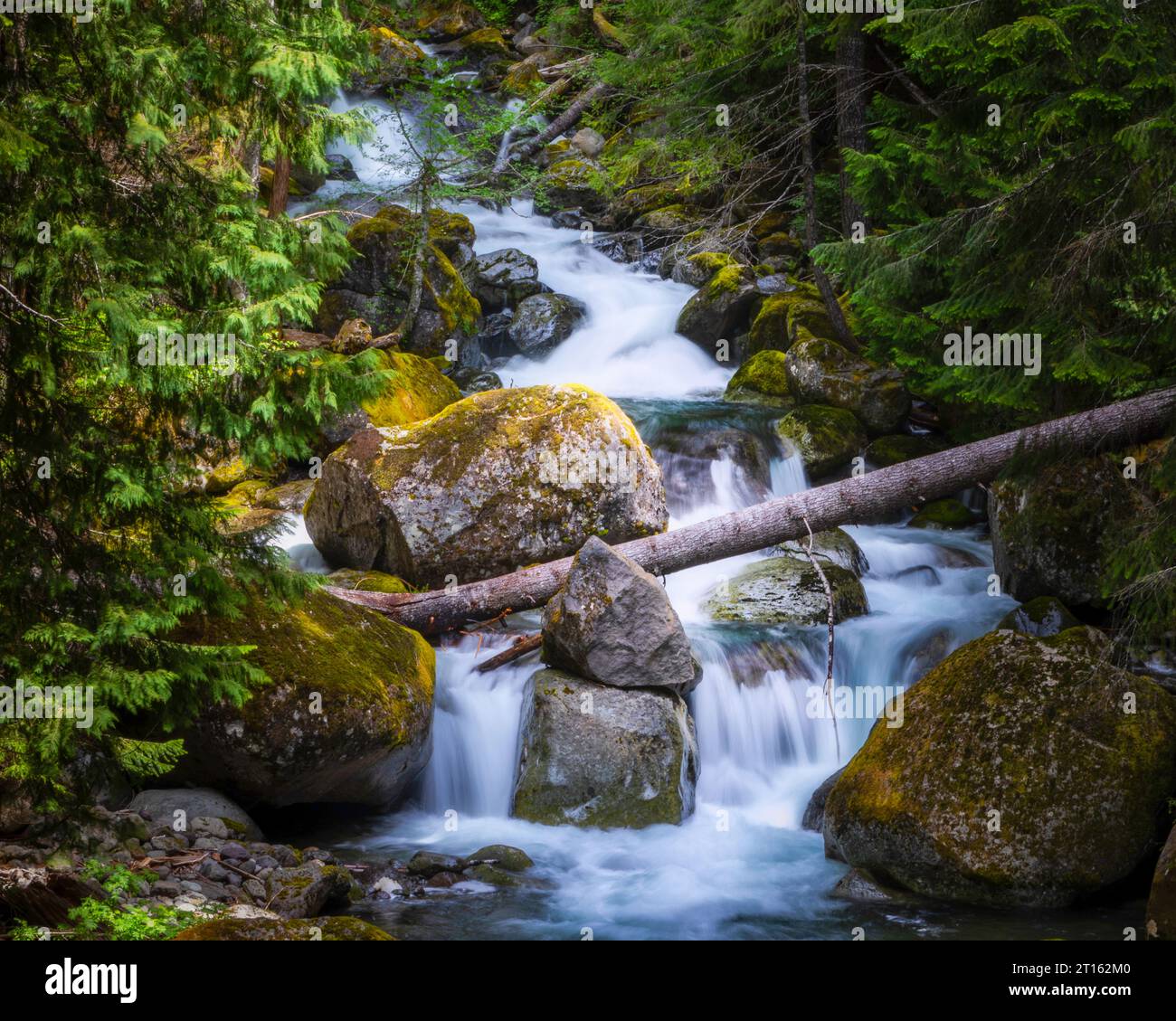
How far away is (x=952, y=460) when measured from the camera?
9891 mm

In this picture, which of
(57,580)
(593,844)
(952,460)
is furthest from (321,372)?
(952,460)

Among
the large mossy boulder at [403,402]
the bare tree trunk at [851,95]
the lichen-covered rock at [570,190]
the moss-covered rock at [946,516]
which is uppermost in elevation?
the lichen-covered rock at [570,190]

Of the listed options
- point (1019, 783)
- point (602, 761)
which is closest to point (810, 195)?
point (602, 761)

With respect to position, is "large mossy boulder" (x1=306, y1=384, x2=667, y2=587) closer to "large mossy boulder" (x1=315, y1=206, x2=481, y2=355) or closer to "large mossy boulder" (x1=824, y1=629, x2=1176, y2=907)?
"large mossy boulder" (x1=824, y1=629, x2=1176, y2=907)

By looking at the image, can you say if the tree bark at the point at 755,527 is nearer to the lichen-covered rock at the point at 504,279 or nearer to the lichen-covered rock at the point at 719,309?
the lichen-covered rock at the point at 719,309

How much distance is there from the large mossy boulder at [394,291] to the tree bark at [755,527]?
7.21 meters

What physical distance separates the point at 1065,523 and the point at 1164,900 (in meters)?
4.52

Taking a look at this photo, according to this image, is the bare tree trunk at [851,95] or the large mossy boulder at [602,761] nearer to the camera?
the large mossy boulder at [602,761]

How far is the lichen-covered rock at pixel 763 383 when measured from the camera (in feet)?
49.2

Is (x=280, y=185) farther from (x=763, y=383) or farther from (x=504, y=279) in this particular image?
(x=763, y=383)

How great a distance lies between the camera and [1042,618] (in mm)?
8852

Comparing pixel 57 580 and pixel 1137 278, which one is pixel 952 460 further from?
pixel 57 580

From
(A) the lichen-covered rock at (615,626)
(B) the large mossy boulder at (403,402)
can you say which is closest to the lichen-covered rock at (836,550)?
(A) the lichen-covered rock at (615,626)
